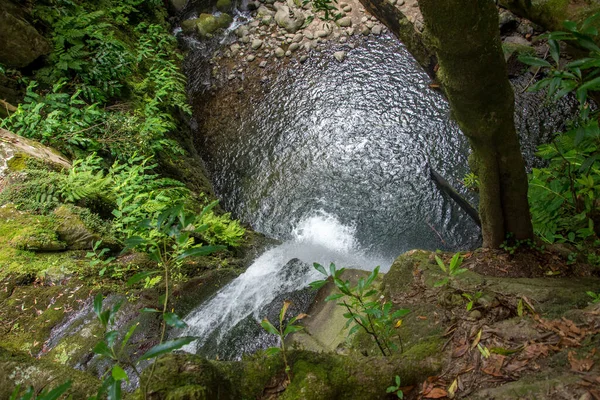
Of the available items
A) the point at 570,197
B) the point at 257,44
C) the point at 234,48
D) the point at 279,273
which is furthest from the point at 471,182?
the point at 234,48

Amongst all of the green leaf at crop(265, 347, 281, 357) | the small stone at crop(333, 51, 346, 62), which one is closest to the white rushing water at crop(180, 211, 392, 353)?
the green leaf at crop(265, 347, 281, 357)

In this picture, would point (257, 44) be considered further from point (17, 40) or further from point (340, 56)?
point (17, 40)

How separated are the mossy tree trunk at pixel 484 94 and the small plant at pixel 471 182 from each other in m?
2.74

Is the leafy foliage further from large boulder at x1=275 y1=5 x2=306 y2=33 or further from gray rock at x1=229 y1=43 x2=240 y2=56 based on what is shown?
gray rock at x1=229 y1=43 x2=240 y2=56

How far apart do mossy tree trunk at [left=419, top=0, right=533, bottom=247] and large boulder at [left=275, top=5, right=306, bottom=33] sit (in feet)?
24.5

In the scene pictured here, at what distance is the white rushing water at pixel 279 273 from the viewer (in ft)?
14.4

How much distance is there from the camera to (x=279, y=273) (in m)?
5.17

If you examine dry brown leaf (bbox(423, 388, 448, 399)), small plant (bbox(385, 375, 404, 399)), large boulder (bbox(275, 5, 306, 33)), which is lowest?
dry brown leaf (bbox(423, 388, 448, 399))

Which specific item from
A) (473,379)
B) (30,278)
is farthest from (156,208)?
(473,379)

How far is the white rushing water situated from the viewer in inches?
172

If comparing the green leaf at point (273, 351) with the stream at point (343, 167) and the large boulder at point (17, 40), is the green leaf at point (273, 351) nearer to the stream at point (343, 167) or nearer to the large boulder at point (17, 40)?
the stream at point (343, 167)

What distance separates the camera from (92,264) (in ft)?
14.7

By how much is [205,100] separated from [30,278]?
18.6 feet

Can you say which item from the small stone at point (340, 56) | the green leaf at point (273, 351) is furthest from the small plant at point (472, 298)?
the small stone at point (340, 56)
